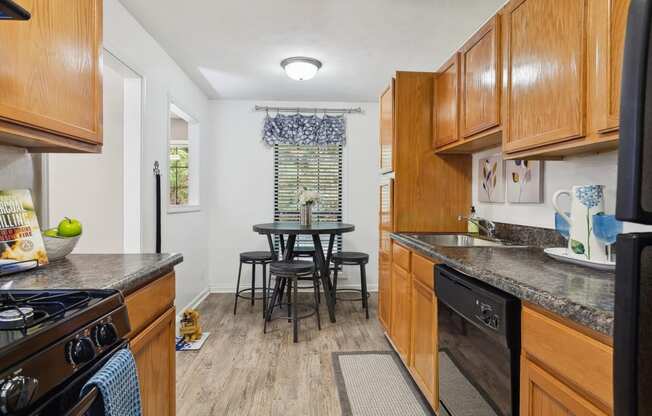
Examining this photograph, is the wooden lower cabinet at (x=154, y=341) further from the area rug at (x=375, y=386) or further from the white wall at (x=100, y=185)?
the white wall at (x=100, y=185)

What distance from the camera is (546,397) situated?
3.46 feet

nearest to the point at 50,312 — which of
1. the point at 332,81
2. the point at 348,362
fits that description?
the point at 348,362

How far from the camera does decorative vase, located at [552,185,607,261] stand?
4.55 ft

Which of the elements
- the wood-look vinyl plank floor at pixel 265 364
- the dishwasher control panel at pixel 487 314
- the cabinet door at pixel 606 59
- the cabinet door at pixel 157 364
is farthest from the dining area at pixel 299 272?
the cabinet door at pixel 606 59

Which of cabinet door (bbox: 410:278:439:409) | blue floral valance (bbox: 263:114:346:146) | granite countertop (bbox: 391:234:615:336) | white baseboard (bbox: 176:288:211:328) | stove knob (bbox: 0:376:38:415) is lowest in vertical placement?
white baseboard (bbox: 176:288:211:328)

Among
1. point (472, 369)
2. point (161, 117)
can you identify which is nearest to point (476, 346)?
point (472, 369)

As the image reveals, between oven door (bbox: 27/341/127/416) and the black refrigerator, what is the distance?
99cm

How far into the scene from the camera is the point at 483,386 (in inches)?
54.9

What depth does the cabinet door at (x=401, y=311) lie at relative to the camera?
2.44 meters

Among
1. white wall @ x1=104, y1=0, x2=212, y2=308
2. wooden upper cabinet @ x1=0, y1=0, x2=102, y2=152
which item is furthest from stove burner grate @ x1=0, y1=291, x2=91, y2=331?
white wall @ x1=104, y1=0, x2=212, y2=308

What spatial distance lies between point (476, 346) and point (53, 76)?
1.85 meters

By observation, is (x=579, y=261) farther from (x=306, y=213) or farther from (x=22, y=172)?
(x=306, y=213)

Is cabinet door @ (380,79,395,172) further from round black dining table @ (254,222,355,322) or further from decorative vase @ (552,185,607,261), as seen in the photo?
decorative vase @ (552,185,607,261)

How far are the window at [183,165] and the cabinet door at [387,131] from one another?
1951 mm
